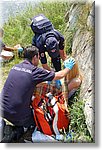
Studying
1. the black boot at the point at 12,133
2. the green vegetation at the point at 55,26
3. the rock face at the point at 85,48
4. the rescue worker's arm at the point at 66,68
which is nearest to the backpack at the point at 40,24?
the green vegetation at the point at 55,26

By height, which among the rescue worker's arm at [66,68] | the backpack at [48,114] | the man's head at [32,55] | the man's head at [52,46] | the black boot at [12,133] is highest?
the man's head at [52,46]

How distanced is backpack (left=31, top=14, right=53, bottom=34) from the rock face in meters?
0.14

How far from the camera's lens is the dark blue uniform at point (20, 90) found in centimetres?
330

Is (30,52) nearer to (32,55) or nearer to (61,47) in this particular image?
(32,55)

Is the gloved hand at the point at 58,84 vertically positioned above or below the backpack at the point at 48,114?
above

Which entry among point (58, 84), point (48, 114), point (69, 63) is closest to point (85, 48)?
point (69, 63)

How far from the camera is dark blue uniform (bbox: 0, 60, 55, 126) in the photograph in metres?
3.30

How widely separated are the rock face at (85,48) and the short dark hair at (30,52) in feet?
0.83

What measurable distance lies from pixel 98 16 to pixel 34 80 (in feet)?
1.96

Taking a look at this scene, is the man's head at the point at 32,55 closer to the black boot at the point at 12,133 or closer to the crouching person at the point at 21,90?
the crouching person at the point at 21,90

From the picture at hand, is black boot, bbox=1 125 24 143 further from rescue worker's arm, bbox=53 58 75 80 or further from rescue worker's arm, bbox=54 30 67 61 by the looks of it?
rescue worker's arm, bbox=54 30 67 61

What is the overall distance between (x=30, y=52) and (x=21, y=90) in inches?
10.0

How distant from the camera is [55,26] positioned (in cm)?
338

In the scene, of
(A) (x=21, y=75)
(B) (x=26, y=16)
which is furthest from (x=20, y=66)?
(B) (x=26, y=16)
